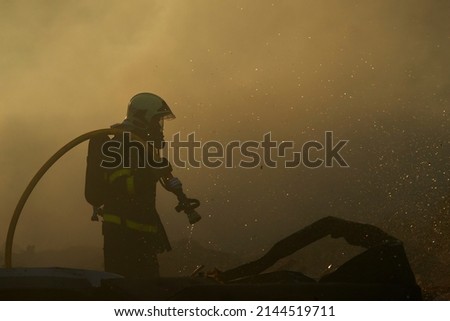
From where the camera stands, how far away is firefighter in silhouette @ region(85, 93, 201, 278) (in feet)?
23.6

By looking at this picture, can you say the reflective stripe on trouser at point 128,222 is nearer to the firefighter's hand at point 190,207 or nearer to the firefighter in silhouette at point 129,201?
the firefighter in silhouette at point 129,201

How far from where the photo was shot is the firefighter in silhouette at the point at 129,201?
720cm

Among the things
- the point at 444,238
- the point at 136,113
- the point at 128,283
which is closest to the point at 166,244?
the point at 136,113

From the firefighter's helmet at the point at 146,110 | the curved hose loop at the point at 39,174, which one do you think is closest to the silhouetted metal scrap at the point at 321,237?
the curved hose loop at the point at 39,174

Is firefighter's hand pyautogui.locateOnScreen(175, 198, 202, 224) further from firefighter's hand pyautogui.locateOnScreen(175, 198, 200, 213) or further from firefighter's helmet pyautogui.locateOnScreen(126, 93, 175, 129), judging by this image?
firefighter's helmet pyautogui.locateOnScreen(126, 93, 175, 129)

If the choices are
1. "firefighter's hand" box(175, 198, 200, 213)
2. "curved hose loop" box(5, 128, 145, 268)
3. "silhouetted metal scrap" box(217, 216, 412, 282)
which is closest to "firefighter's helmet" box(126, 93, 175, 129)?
"curved hose loop" box(5, 128, 145, 268)

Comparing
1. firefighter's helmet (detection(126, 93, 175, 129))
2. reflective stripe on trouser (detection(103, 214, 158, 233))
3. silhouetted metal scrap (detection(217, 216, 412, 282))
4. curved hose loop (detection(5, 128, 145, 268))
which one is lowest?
silhouetted metal scrap (detection(217, 216, 412, 282))

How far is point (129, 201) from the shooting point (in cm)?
724

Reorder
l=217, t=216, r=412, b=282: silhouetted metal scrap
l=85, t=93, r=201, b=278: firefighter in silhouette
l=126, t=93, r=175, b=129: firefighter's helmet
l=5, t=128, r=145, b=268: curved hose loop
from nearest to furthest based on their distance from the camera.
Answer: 1. l=217, t=216, r=412, b=282: silhouetted metal scrap
2. l=5, t=128, r=145, b=268: curved hose loop
3. l=85, t=93, r=201, b=278: firefighter in silhouette
4. l=126, t=93, r=175, b=129: firefighter's helmet

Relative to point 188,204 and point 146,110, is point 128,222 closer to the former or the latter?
point 188,204
